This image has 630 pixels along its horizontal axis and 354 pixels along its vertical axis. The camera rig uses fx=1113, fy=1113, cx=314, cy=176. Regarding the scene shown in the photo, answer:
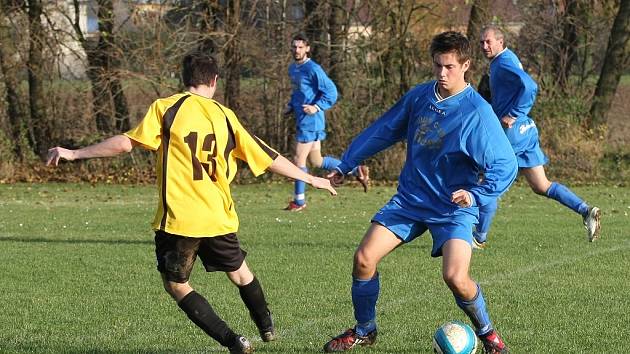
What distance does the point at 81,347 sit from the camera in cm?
613

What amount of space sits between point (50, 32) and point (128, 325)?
14288mm

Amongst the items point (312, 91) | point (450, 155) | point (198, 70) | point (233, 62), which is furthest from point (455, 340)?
point (233, 62)

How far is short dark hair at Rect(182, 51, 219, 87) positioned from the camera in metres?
5.64

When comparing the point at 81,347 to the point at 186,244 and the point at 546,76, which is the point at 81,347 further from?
the point at 546,76

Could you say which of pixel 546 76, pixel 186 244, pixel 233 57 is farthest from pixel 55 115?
pixel 186 244

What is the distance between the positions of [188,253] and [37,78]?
51.2 feet

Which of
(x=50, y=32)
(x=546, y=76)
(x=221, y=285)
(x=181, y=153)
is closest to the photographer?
(x=181, y=153)

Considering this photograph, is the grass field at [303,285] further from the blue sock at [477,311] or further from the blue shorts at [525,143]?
the blue shorts at [525,143]

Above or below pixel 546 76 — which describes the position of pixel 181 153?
above

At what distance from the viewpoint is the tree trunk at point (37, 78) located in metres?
20.1

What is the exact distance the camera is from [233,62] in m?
20.4

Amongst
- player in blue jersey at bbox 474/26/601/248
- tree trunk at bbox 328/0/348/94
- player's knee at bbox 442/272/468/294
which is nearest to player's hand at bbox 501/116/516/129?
player in blue jersey at bbox 474/26/601/248

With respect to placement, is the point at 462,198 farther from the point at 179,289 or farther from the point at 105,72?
the point at 105,72

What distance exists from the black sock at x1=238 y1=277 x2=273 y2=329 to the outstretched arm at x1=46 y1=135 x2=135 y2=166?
100 centimetres
